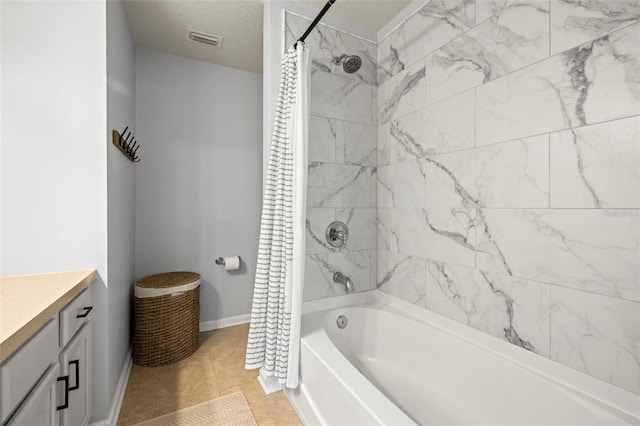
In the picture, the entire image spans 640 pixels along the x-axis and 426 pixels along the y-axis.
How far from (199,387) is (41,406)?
98 cm

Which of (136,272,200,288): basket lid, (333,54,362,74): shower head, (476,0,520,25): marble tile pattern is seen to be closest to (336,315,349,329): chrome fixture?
(136,272,200,288): basket lid

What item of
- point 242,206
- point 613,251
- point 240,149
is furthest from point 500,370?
point 240,149

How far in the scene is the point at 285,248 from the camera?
5.02ft

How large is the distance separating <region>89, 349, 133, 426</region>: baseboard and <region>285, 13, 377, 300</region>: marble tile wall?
1160 millimetres

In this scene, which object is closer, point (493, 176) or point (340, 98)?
point (493, 176)

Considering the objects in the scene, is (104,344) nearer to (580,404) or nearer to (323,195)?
(323,195)

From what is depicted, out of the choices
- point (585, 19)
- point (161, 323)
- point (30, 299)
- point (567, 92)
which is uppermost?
point (585, 19)

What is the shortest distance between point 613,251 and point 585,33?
82cm

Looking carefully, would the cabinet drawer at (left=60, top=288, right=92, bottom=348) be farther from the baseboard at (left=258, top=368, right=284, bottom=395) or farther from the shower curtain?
the baseboard at (left=258, top=368, right=284, bottom=395)

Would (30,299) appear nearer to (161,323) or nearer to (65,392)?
(65,392)

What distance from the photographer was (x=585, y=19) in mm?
1084

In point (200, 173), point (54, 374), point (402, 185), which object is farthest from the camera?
point (200, 173)

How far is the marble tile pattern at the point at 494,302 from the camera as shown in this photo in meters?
1.23

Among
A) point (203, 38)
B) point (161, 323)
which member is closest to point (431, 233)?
point (161, 323)
